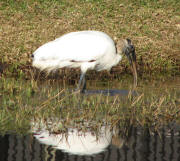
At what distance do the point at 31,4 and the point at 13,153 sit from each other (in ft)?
41.5

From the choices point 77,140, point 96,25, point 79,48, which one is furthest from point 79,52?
point 96,25

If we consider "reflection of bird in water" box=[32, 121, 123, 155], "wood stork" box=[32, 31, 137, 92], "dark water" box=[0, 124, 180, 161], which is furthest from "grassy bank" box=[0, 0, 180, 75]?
"dark water" box=[0, 124, 180, 161]

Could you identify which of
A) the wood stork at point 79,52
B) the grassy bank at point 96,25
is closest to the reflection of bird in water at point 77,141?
the wood stork at point 79,52

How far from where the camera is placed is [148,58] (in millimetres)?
11836

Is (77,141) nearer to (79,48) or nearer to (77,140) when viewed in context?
(77,140)

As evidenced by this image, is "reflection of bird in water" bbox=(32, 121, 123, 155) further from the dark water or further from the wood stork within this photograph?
the wood stork

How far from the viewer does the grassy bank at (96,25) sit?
11633 millimetres

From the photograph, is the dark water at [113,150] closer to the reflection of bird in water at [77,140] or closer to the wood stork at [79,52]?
the reflection of bird in water at [77,140]

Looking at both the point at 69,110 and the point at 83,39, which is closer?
the point at 69,110

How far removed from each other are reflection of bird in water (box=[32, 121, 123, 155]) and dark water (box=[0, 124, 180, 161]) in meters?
0.07

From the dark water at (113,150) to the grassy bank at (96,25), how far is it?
5.26 m

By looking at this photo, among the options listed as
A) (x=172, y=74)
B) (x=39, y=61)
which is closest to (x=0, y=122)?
(x=39, y=61)

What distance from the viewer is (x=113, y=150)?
5.22 m

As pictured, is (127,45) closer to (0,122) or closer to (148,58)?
(148,58)
